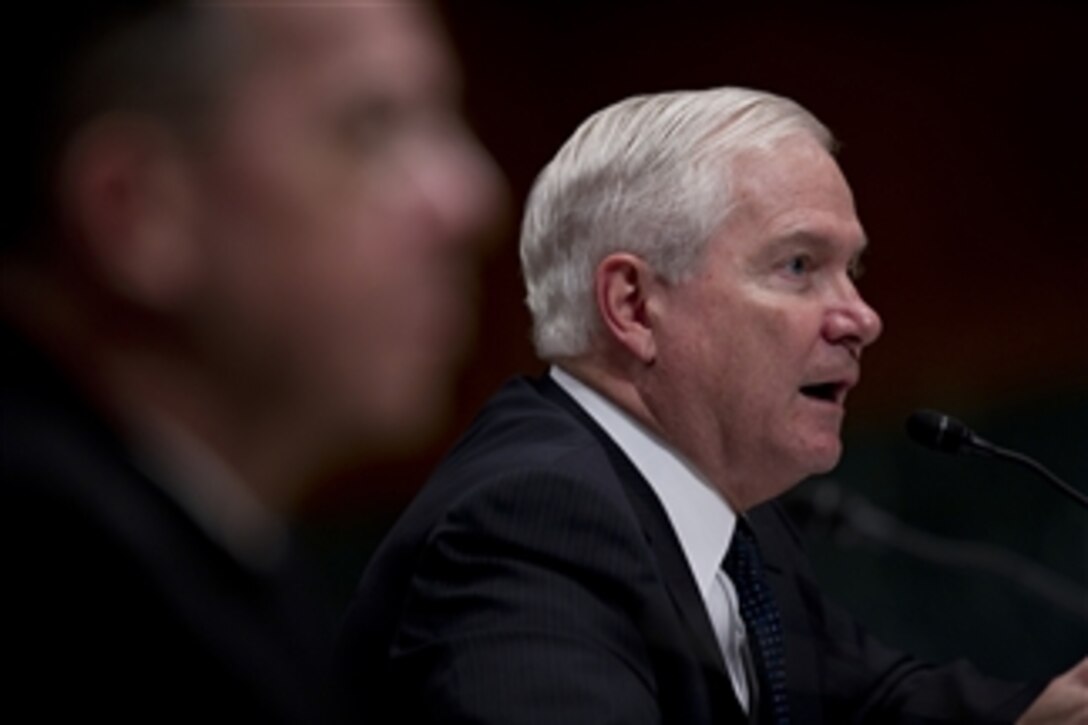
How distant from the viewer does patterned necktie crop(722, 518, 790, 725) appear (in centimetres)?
156

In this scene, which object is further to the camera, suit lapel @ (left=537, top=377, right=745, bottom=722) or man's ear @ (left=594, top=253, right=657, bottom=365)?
man's ear @ (left=594, top=253, right=657, bottom=365)

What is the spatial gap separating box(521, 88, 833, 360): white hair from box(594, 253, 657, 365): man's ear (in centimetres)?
1

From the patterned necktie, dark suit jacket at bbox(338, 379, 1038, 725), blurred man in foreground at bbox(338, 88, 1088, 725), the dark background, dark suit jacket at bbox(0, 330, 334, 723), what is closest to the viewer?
dark suit jacket at bbox(0, 330, 334, 723)

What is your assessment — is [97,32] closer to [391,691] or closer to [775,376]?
[391,691]

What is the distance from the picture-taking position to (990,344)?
A: 2260 millimetres

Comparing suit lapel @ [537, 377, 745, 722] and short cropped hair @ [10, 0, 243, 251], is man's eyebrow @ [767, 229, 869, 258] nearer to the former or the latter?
suit lapel @ [537, 377, 745, 722]

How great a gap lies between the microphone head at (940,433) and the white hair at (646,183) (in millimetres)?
242

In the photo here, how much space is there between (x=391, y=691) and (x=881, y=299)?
0.96m

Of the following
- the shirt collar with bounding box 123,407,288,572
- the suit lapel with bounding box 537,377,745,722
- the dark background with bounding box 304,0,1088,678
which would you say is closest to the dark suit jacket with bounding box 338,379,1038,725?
the suit lapel with bounding box 537,377,745,722

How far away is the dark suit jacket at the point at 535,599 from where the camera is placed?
1306 mm

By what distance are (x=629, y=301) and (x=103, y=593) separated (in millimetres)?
984

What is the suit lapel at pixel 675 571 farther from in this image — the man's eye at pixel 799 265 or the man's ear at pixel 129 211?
the man's ear at pixel 129 211

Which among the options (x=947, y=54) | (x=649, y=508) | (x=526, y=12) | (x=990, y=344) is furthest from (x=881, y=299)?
(x=649, y=508)

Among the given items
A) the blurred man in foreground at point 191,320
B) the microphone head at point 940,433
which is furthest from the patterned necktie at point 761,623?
the blurred man in foreground at point 191,320
